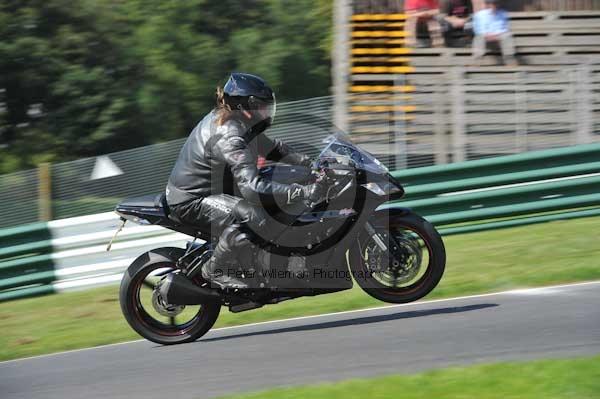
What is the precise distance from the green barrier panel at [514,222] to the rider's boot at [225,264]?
14.0 feet

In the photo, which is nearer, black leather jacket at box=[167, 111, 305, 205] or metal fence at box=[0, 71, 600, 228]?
black leather jacket at box=[167, 111, 305, 205]

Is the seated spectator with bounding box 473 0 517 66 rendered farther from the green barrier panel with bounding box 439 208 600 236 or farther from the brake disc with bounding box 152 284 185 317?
the brake disc with bounding box 152 284 185 317

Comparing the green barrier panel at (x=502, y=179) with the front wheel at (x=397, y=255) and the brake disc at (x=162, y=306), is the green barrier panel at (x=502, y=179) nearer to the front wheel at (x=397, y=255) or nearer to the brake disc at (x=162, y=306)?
the front wheel at (x=397, y=255)

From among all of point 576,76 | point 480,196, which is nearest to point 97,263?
point 480,196

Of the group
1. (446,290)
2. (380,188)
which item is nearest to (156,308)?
(380,188)

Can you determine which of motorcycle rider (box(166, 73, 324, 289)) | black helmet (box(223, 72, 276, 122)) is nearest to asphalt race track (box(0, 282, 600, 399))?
motorcycle rider (box(166, 73, 324, 289))

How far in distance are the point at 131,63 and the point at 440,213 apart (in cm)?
1725

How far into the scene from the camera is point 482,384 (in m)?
5.58

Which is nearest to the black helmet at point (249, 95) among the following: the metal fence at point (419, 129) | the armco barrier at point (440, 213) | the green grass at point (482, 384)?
the green grass at point (482, 384)

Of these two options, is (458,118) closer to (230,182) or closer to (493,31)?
(493,31)

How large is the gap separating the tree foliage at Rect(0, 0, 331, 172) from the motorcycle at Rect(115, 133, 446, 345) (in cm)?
1611

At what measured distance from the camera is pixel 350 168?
7246 mm

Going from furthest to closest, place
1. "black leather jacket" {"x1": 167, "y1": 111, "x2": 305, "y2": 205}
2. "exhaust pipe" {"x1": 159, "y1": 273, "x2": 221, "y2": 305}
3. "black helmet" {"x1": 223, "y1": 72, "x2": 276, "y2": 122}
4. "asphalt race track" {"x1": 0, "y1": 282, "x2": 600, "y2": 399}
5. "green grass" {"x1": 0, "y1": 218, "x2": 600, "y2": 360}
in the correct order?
"green grass" {"x1": 0, "y1": 218, "x2": 600, "y2": 360} < "exhaust pipe" {"x1": 159, "y1": 273, "x2": 221, "y2": 305} < "black helmet" {"x1": 223, "y1": 72, "x2": 276, "y2": 122} < "black leather jacket" {"x1": 167, "y1": 111, "x2": 305, "y2": 205} < "asphalt race track" {"x1": 0, "y1": 282, "x2": 600, "y2": 399}

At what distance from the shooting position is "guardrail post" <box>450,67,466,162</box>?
474 inches
